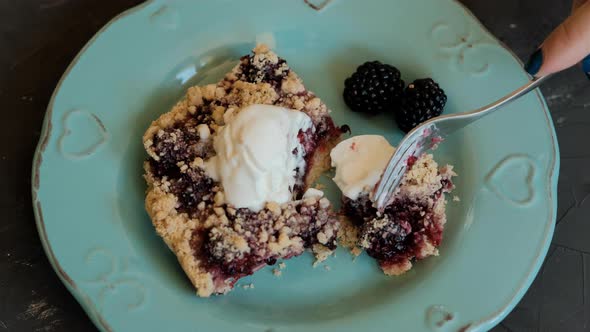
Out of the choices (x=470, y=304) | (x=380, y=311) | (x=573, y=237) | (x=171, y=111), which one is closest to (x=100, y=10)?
(x=171, y=111)

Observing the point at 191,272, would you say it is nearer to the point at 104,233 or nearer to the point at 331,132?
the point at 104,233

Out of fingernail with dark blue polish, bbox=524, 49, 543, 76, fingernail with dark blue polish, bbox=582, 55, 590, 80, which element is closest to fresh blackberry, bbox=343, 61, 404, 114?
fingernail with dark blue polish, bbox=524, 49, 543, 76

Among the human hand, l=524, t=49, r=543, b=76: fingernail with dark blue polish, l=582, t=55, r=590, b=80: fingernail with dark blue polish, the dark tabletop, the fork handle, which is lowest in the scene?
the dark tabletop

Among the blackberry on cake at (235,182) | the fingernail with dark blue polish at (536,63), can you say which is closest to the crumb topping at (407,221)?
the blackberry on cake at (235,182)

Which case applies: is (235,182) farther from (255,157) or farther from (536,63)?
(536,63)

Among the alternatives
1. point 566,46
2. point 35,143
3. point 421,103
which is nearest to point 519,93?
point 566,46

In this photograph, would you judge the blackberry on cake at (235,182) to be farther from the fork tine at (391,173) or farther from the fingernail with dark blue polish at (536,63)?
the fingernail with dark blue polish at (536,63)

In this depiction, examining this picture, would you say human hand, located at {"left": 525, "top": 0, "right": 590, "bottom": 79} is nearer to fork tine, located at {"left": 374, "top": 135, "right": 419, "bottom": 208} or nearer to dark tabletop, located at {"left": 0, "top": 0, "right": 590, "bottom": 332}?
fork tine, located at {"left": 374, "top": 135, "right": 419, "bottom": 208}
